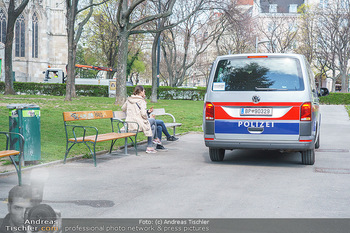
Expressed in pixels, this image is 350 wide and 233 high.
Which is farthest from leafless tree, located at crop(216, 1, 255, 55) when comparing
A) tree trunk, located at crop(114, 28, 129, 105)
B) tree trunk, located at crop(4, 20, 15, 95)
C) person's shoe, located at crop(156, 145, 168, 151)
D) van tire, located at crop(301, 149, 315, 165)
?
van tire, located at crop(301, 149, 315, 165)

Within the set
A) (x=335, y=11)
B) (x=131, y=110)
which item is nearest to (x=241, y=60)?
(x=131, y=110)

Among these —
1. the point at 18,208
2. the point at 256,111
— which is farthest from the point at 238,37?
the point at 18,208

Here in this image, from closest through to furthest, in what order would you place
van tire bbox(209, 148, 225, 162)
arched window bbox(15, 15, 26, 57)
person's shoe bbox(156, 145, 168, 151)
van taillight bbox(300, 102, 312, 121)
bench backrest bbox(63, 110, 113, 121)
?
1. van taillight bbox(300, 102, 312, 121)
2. bench backrest bbox(63, 110, 113, 121)
3. van tire bbox(209, 148, 225, 162)
4. person's shoe bbox(156, 145, 168, 151)
5. arched window bbox(15, 15, 26, 57)

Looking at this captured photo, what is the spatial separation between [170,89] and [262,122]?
115 feet

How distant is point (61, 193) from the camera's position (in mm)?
6094

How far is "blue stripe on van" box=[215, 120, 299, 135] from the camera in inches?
317

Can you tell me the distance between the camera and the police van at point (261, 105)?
8.06 metres

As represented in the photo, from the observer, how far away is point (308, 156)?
868cm

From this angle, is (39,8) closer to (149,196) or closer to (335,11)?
(335,11)

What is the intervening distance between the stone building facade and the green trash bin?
→ 48.4 meters

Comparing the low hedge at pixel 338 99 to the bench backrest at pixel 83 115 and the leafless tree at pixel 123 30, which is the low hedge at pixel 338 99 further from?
the bench backrest at pixel 83 115

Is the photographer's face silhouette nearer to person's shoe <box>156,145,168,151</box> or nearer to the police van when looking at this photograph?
the police van

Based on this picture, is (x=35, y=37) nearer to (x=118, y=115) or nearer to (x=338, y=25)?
(x=338, y=25)

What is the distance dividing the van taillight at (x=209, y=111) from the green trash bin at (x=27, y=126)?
2913 millimetres
